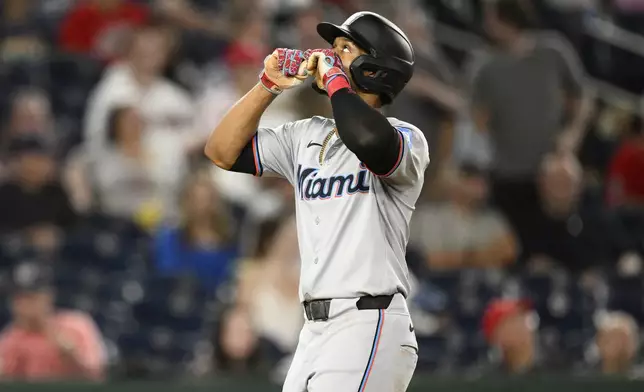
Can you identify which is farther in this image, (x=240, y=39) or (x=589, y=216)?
(x=240, y=39)

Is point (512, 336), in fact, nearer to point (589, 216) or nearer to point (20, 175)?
point (589, 216)

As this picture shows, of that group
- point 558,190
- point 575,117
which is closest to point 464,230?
point 558,190

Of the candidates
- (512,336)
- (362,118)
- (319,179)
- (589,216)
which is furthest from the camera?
(589,216)

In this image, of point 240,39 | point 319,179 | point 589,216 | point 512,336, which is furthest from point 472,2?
point 319,179

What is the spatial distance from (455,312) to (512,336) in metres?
0.74

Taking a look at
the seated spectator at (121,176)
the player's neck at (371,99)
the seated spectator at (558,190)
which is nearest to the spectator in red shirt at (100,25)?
the seated spectator at (121,176)

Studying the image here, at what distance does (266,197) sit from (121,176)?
1.03 meters

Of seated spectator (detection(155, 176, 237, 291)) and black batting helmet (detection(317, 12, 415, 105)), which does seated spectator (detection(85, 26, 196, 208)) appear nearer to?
seated spectator (detection(155, 176, 237, 291))

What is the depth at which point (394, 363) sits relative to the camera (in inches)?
123

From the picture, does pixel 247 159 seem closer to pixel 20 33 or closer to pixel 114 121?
pixel 114 121

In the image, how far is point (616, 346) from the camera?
5738 mm

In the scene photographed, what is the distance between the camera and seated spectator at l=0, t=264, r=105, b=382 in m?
5.89

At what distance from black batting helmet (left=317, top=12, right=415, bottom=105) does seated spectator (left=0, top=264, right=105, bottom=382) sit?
2.99 m

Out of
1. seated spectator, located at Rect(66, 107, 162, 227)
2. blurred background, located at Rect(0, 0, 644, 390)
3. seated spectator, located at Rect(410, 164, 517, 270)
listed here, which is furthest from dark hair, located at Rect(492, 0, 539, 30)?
seated spectator, located at Rect(66, 107, 162, 227)
